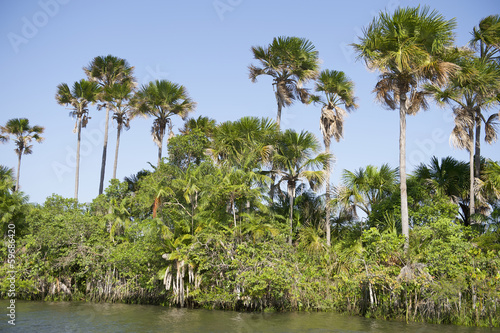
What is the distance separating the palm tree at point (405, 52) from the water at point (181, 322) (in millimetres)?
4863

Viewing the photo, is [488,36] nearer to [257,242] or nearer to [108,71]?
[257,242]

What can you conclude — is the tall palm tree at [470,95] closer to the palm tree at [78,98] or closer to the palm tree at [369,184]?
the palm tree at [369,184]

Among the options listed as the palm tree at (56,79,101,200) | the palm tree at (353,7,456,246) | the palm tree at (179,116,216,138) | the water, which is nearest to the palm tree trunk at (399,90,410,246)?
the palm tree at (353,7,456,246)

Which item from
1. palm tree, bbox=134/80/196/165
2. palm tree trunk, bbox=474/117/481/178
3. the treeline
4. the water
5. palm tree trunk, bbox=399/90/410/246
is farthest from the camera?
palm tree, bbox=134/80/196/165

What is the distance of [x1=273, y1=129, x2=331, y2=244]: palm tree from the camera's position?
84.7ft

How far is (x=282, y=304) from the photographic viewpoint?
2242cm

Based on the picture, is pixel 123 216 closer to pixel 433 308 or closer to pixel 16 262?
pixel 16 262

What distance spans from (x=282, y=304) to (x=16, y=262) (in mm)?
15999

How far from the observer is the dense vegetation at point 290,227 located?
63.0ft

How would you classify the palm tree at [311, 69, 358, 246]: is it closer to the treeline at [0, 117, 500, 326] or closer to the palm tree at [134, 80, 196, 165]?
the treeline at [0, 117, 500, 326]

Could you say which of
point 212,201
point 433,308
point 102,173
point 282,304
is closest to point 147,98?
point 102,173

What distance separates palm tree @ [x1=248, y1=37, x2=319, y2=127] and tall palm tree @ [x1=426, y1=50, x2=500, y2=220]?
899 cm

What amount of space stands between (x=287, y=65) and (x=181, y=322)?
18626 mm

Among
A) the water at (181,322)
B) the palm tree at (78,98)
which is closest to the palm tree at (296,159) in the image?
the water at (181,322)
